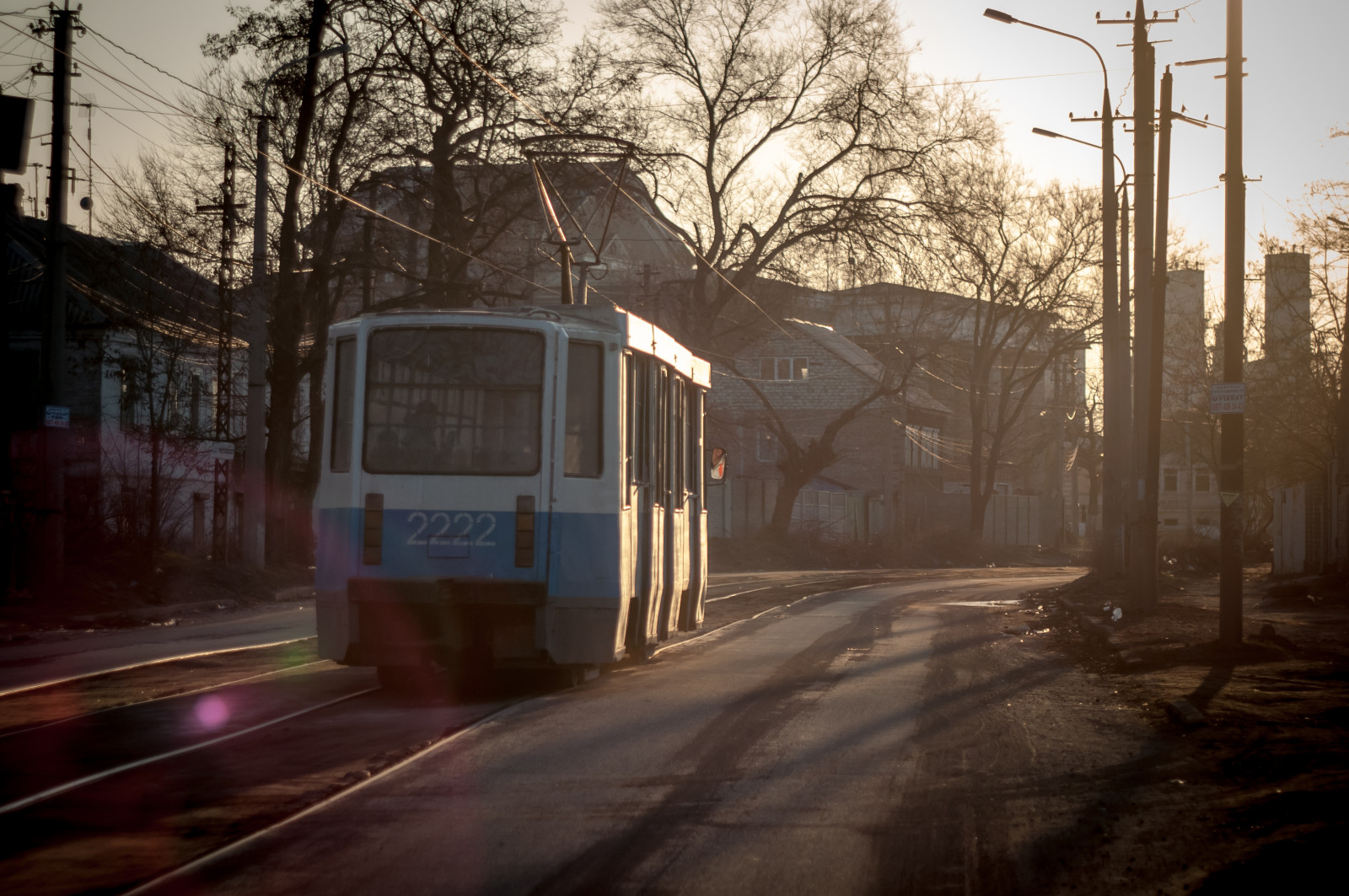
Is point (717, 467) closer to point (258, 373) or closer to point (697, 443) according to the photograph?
point (697, 443)

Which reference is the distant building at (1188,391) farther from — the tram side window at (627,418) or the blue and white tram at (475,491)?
the blue and white tram at (475,491)

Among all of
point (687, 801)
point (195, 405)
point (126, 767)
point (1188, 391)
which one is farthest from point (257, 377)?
point (1188, 391)

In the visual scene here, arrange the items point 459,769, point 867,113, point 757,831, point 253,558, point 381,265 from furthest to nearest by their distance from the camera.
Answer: point 867,113, point 381,265, point 253,558, point 459,769, point 757,831

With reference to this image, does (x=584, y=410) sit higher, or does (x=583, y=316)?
(x=583, y=316)

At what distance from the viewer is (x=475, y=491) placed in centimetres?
1071

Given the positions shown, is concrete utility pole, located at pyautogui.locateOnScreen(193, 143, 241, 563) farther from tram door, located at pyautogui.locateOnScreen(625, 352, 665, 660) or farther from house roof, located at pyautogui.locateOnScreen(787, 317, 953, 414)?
house roof, located at pyautogui.locateOnScreen(787, 317, 953, 414)

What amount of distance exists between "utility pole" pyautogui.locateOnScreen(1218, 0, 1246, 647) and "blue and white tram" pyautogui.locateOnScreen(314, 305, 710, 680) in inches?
266

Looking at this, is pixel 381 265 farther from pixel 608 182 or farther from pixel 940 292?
pixel 940 292

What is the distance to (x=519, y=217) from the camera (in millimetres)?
31172

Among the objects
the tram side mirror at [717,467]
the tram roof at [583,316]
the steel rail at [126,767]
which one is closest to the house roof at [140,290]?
the tram side mirror at [717,467]

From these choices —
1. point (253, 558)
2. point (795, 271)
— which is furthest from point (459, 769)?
point (795, 271)

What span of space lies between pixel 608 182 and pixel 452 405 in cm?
1932

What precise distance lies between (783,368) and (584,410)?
179ft

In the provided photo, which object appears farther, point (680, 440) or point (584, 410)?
point (680, 440)
